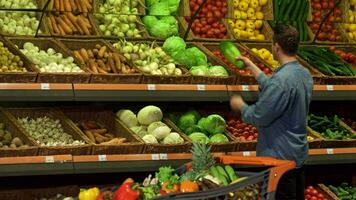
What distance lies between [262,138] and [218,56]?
67.1 inches

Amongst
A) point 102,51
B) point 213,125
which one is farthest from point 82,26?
point 213,125

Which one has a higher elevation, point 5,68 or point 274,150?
point 5,68

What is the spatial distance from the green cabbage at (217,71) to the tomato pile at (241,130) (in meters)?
0.50

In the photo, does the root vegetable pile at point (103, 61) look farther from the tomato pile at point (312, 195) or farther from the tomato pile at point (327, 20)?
the tomato pile at point (327, 20)

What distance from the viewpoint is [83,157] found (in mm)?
5723

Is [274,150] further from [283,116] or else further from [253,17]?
[253,17]

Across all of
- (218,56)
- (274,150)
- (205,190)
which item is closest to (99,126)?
(218,56)

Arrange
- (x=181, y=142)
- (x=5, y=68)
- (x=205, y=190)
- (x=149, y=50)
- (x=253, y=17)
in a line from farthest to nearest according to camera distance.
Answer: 1. (x=253, y=17)
2. (x=149, y=50)
3. (x=181, y=142)
4. (x=5, y=68)
5. (x=205, y=190)

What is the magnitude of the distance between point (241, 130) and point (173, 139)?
83 centimetres

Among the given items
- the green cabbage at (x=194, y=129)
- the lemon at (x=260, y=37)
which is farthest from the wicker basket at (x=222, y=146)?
the lemon at (x=260, y=37)

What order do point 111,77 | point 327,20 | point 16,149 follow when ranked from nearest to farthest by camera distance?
point 16,149 → point 111,77 → point 327,20

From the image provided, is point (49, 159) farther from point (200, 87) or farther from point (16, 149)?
point (200, 87)

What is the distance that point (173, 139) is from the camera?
241 inches

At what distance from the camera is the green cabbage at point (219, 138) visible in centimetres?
634
